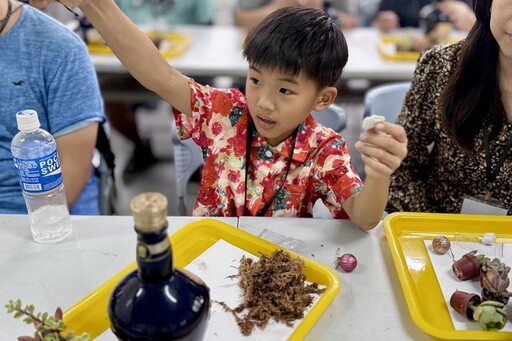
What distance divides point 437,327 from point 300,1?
6.47 ft

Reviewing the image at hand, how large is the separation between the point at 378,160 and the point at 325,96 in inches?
10.5

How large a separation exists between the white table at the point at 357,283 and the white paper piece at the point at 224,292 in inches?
2.3

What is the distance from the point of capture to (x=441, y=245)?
1128mm

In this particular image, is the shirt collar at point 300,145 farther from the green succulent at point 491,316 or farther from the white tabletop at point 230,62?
the white tabletop at point 230,62

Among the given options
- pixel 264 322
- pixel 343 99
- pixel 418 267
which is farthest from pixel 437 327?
pixel 343 99

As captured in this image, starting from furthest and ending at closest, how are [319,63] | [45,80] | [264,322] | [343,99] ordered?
[343,99]
[45,80]
[319,63]
[264,322]

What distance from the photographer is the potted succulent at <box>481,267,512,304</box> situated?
37.9 inches

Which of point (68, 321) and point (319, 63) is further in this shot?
point (319, 63)

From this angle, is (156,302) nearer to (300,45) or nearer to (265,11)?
(300,45)

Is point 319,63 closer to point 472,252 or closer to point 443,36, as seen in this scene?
point 472,252

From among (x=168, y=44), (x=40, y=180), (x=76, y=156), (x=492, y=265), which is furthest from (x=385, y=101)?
(x=168, y=44)

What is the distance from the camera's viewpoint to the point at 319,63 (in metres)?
1.18

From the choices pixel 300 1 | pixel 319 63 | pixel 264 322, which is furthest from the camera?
pixel 300 1

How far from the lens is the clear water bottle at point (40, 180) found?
1079mm
